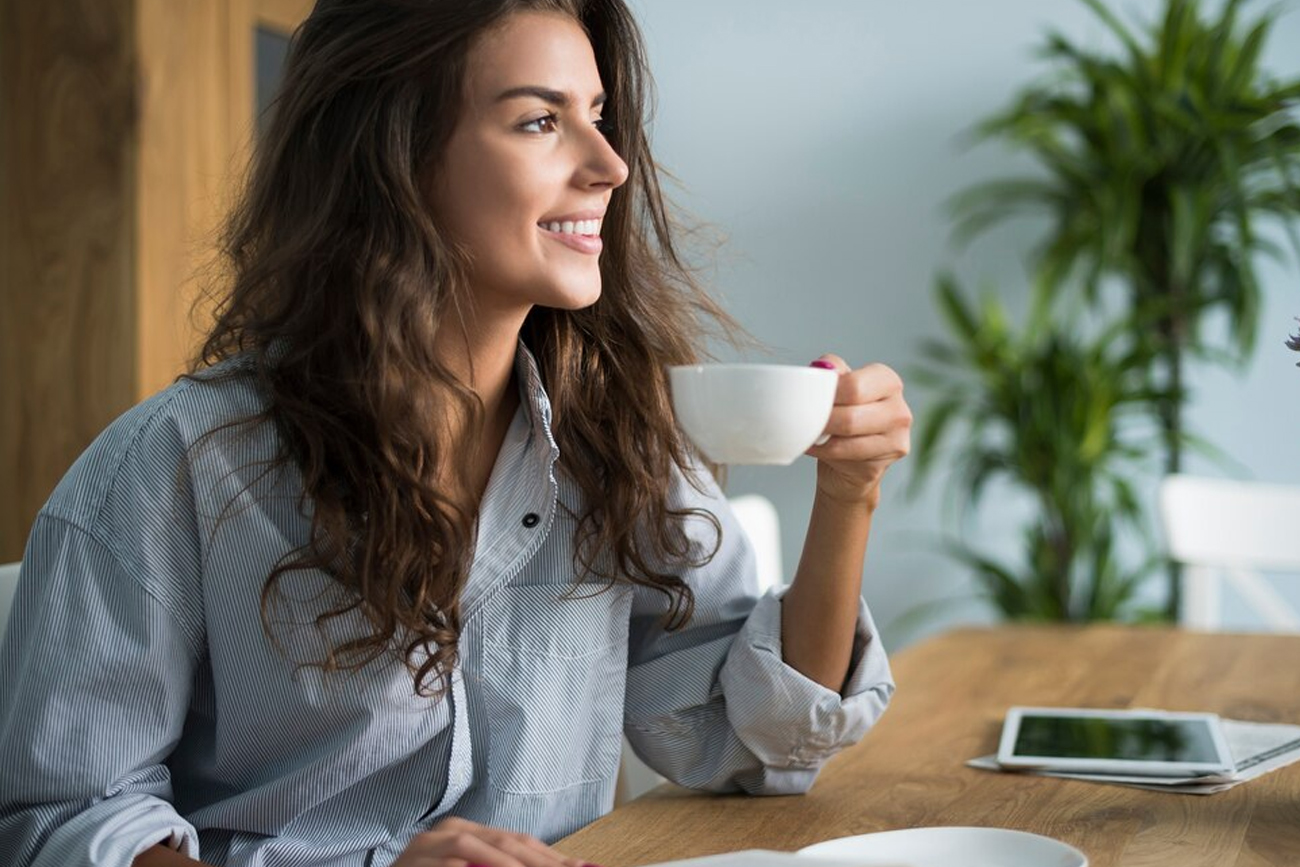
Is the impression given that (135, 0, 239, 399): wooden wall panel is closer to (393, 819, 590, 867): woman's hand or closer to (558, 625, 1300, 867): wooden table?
(558, 625, 1300, 867): wooden table

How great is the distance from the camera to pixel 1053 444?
3.38 metres

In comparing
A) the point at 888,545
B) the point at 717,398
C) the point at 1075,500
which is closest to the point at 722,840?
the point at 717,398

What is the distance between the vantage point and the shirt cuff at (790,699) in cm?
119

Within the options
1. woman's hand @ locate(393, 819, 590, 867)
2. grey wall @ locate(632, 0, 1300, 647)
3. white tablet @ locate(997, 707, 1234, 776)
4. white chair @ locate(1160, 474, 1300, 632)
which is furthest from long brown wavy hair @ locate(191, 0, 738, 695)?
grey wall @ locate(632, 0, 1300, 647)

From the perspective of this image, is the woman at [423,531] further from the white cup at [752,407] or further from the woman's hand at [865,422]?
the white cup at [752,407]

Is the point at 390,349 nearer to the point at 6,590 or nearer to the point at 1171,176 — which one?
the point at 6,590

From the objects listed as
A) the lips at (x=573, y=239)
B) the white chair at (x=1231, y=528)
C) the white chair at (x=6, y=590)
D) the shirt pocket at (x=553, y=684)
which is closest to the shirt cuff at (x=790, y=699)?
the shirt pocket at (x=553, y=684)

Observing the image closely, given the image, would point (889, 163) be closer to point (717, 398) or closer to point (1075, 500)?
point (1075, 500)

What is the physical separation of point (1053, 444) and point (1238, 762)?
220 cm

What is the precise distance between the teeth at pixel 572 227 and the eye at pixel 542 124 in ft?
0.25

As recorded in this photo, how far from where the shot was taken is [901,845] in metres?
1.01

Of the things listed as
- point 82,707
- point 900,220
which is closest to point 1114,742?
point 82,707

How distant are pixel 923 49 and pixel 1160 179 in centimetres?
83

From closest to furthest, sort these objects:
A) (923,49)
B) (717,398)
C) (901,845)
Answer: (717,398) < (901,845) < (923,49)
